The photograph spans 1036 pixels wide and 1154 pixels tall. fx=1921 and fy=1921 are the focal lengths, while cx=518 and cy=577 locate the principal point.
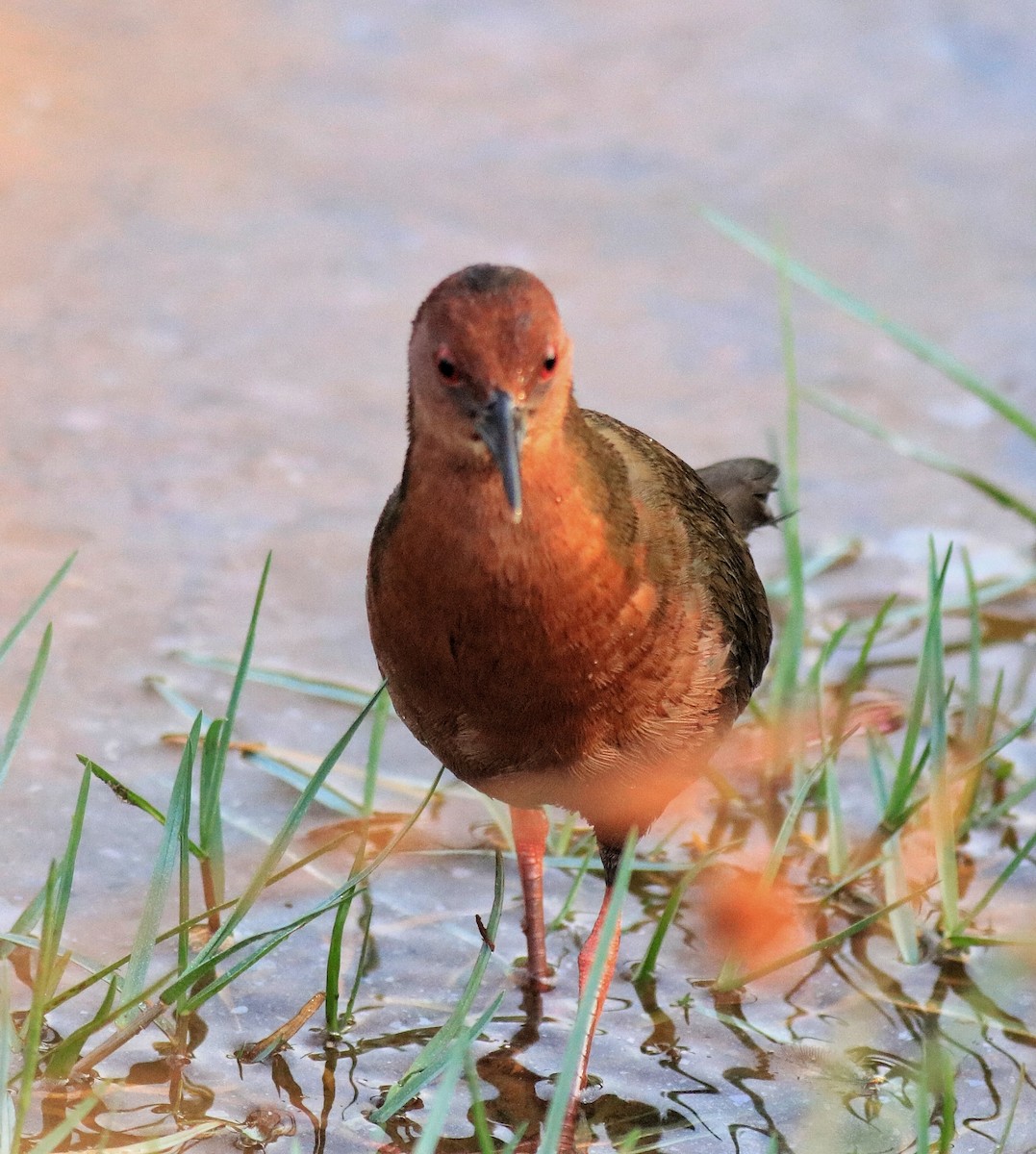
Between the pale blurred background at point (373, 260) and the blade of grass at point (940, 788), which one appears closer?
the blade of grass at point (940, 788)

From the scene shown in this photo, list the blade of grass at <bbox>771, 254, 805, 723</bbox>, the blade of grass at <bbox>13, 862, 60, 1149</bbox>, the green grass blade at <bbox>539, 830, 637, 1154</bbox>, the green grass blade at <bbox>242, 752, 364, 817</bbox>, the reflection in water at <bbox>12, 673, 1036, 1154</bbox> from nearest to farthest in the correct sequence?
the green grass blade at <bbox>539, 830, 637, 1154</bbox> < the blade of grass at <bbox>13, 862, 60, 1149</bbox> < the reflection in water at <bbox>12, 673, 1036, 1154</bbox> < the green grass blade at <bbox>242, 752, 364, 817</bbox> < the blade of grass at <bbox>771, 254, 805, 723</bbox>

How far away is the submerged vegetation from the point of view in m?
3.32

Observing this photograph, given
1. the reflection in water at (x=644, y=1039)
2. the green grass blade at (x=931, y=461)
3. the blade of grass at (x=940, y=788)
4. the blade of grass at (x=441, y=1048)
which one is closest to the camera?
the blade of grass at (x=441, y=1048)

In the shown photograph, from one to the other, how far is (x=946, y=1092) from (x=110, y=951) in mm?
1725

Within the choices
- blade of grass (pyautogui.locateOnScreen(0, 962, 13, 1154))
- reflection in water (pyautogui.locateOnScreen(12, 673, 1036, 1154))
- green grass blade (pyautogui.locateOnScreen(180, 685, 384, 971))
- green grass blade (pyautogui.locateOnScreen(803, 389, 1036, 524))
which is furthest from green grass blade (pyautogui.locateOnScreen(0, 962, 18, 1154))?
green grass blade (pyautogui.locateOnScreen(803, 389, 1036, 524))

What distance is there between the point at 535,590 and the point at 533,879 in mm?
911

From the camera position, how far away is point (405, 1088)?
10.5 ft

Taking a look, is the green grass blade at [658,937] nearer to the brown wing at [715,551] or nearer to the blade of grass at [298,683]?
the brown wing at [715,551]

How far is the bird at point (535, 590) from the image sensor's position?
332cm

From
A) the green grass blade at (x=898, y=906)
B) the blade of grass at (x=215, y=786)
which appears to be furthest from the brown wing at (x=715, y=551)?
the blade of grass at (x=215, y=786)

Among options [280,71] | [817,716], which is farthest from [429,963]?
[280,71]

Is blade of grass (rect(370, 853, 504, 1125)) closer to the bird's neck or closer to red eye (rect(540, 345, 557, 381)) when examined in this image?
the bird's neck

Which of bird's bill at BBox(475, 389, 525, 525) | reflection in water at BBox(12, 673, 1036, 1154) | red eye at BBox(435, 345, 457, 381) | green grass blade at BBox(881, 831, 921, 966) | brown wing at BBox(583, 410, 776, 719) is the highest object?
red eye at BBox(435, 345, 457, 381)

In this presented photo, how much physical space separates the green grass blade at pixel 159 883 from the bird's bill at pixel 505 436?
28.5 inches
